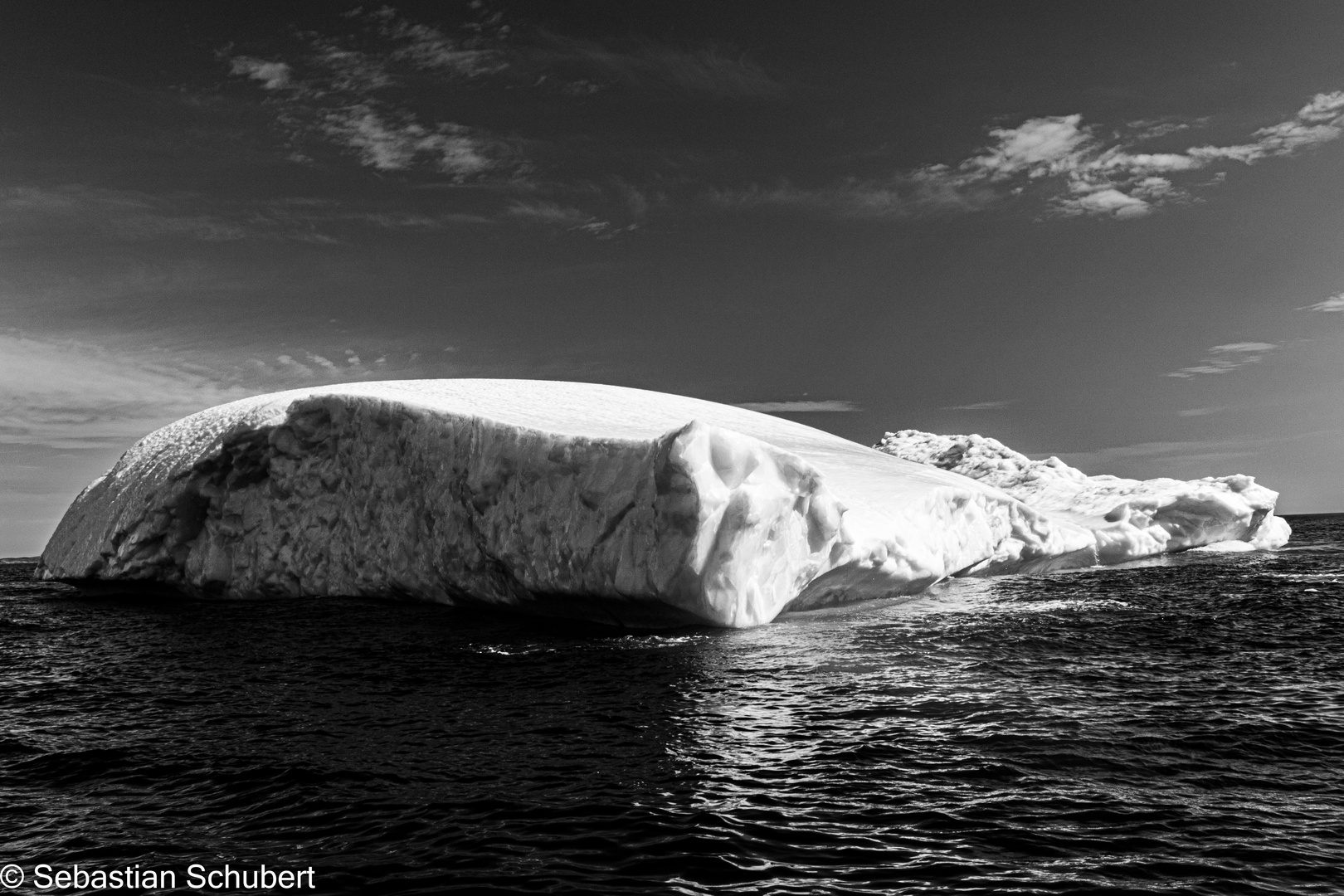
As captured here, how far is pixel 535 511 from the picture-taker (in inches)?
774

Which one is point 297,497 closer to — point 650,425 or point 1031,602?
point 650,425

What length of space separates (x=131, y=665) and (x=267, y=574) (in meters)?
9.65

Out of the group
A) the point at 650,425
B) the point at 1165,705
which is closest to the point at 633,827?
the point at 1165,705

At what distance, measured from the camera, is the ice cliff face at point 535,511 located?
17281mm

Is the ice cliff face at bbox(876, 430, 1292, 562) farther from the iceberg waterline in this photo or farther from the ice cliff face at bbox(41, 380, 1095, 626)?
the ice cliff face at bbox(41, 380, 1095, 626)

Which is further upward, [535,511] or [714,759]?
[535,511]

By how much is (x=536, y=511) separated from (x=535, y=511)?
0.03m

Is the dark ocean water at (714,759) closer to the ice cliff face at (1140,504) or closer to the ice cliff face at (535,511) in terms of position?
the ice cliff face at (535,511)

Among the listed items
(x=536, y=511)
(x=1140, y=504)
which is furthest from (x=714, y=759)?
(x=1140, y=504)

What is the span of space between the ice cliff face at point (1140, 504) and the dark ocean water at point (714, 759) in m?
18.5

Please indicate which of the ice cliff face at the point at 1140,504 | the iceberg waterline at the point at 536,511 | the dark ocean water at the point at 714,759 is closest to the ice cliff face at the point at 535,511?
the iceberg waterline at the point at 536,511

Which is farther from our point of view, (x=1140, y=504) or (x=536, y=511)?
(x=1140, y=504)

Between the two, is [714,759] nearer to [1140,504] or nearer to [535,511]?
[535,511]

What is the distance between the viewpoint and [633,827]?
7.78 metres
